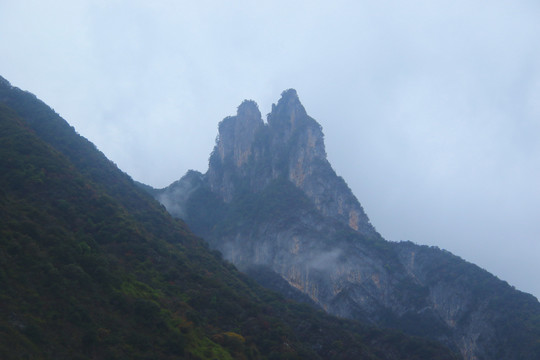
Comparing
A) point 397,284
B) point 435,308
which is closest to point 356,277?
point 397,284

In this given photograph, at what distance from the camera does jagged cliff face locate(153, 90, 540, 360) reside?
4188 inches

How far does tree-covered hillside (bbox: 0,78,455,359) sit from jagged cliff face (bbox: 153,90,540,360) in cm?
2528

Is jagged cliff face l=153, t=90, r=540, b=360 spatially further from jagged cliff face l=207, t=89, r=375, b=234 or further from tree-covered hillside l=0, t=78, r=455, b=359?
tree-covered hillside l=0, t=78, r=455, b=359

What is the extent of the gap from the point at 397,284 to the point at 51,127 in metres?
87.8

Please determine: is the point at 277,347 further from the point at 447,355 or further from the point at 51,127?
the point at 51,127

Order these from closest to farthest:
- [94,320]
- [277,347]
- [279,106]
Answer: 1. [94,320]
2. [277,347]
3. [279,106]

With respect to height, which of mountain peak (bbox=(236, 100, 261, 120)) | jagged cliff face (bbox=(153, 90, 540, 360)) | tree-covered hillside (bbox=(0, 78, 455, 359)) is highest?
mountain peak (bbox=(236, 100, 261, 120))

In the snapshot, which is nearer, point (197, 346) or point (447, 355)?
point (197, 346)

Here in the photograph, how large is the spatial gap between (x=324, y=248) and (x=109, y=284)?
76105 mm

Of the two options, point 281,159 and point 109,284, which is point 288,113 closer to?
point 281,159

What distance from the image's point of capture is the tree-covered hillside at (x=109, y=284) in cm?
3603

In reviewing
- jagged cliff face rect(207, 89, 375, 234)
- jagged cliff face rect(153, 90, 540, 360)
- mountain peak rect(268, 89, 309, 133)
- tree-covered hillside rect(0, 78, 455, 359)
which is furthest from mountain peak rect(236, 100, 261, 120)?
tree-covered hillside rect(0, 78, 455, 359)

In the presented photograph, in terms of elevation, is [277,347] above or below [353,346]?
below

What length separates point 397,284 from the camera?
117 m
